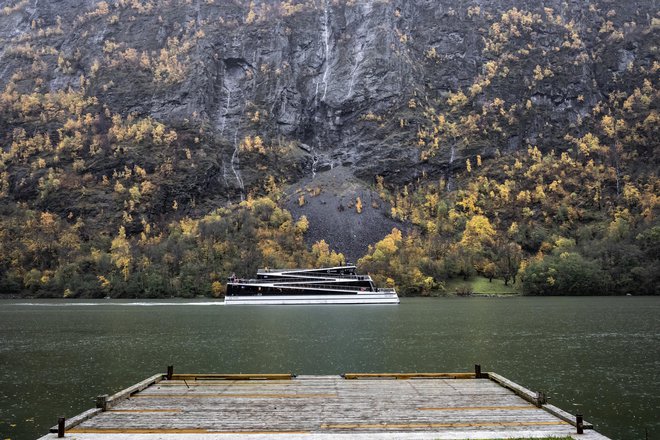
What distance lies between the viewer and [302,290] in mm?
133000

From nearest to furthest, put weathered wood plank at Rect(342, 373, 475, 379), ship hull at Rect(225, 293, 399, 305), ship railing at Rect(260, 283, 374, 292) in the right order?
weathered wood plank at Rect(342, 373, 475, 379) < ship hull at Rect(225, 293, 399, 305) < ship railing at Rect(260, 283, 374, 292)

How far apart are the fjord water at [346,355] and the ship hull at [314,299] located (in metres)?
52.7

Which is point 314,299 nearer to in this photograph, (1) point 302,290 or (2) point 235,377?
(1) point 302,290

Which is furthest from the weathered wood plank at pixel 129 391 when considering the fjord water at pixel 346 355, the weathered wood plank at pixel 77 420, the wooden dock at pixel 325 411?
the fjord water at pixel 346 355

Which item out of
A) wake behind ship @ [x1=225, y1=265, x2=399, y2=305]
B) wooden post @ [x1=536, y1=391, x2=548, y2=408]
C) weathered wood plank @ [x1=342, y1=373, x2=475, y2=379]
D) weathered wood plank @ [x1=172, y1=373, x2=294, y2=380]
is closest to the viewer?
wooden post @ [x1=536, y1=391, x2=548, y2=408]

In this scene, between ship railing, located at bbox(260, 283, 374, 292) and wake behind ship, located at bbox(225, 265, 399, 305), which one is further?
ship railing, located at bbox(260, 283, 374, 292)

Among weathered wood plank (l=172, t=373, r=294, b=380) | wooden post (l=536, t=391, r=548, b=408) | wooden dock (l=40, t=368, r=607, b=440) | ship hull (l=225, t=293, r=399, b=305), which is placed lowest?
ship hull (l=225, t=293, r=399, b=305)

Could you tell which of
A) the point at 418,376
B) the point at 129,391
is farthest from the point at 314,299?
the point at 129,391

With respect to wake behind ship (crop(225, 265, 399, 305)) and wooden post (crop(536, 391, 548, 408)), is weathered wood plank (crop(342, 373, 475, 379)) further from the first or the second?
wake behind ship (crop(225, 265, 399, 305))

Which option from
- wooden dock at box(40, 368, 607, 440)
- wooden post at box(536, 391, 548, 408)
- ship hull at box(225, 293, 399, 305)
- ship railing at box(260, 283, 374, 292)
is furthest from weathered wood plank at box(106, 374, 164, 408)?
ship railing at box(260, 283, 374, 292)

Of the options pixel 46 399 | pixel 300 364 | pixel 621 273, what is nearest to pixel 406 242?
pixel 621 273

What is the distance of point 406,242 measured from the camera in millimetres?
182500

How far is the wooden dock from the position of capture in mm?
16391

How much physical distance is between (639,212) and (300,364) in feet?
604
